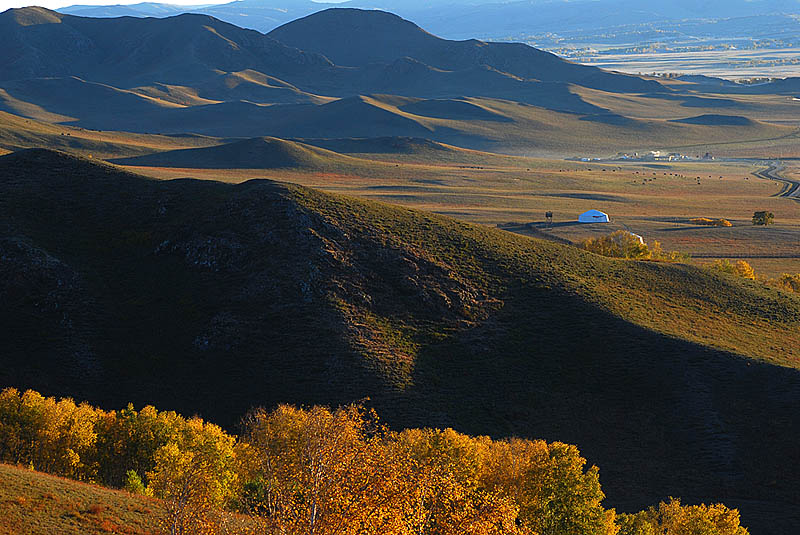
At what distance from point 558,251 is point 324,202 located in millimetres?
26799

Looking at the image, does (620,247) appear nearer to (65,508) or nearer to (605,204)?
(605,204)

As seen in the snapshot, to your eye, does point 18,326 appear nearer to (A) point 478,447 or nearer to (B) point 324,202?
(B) point 324,202

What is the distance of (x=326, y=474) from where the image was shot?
27.4 metres

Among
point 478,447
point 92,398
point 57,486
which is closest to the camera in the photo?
point 57,486

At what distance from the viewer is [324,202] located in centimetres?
8062

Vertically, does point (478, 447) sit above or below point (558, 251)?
below

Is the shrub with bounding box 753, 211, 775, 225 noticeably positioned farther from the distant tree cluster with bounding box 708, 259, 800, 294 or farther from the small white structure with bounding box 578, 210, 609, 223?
the distant tree cluster with bounding box 708, 259, 800, 294

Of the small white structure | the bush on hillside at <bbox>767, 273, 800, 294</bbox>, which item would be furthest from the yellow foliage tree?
the small white structure

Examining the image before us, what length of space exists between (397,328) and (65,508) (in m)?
35.4

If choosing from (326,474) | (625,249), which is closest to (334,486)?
(326,474)

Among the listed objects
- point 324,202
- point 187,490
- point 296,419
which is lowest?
point 296,419

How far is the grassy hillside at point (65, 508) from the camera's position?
31.6m

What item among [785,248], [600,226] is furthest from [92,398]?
[785,248]

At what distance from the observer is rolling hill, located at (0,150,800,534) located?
55.8 meters
